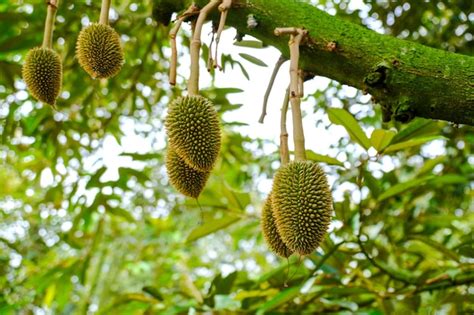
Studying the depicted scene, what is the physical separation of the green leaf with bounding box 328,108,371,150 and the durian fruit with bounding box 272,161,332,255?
16.1 inches

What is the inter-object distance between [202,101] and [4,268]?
1.70 metres

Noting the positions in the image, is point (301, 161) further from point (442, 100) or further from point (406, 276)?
point (406, 276)

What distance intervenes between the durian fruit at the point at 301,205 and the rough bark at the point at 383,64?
15cm

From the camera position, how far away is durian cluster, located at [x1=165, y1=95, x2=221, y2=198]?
3.00ft

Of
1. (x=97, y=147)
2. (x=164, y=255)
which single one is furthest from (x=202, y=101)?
(x=164, y=255)

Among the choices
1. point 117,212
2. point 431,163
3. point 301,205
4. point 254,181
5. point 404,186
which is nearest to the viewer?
point 301,205

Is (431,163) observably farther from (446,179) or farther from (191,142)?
(191,142)

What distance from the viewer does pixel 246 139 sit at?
7.87 feet

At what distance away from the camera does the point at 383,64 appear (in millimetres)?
883

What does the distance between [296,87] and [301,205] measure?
17 cm

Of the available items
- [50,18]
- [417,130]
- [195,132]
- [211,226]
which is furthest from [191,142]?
[211,226]

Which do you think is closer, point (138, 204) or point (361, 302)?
point (361, 302)

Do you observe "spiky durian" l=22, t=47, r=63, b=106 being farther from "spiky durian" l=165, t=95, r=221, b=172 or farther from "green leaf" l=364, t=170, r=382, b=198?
"green leaf" l=364, t=170, r=382, b=198

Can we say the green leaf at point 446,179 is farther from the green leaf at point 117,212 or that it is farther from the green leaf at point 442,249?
the green leaf at point 117,212
